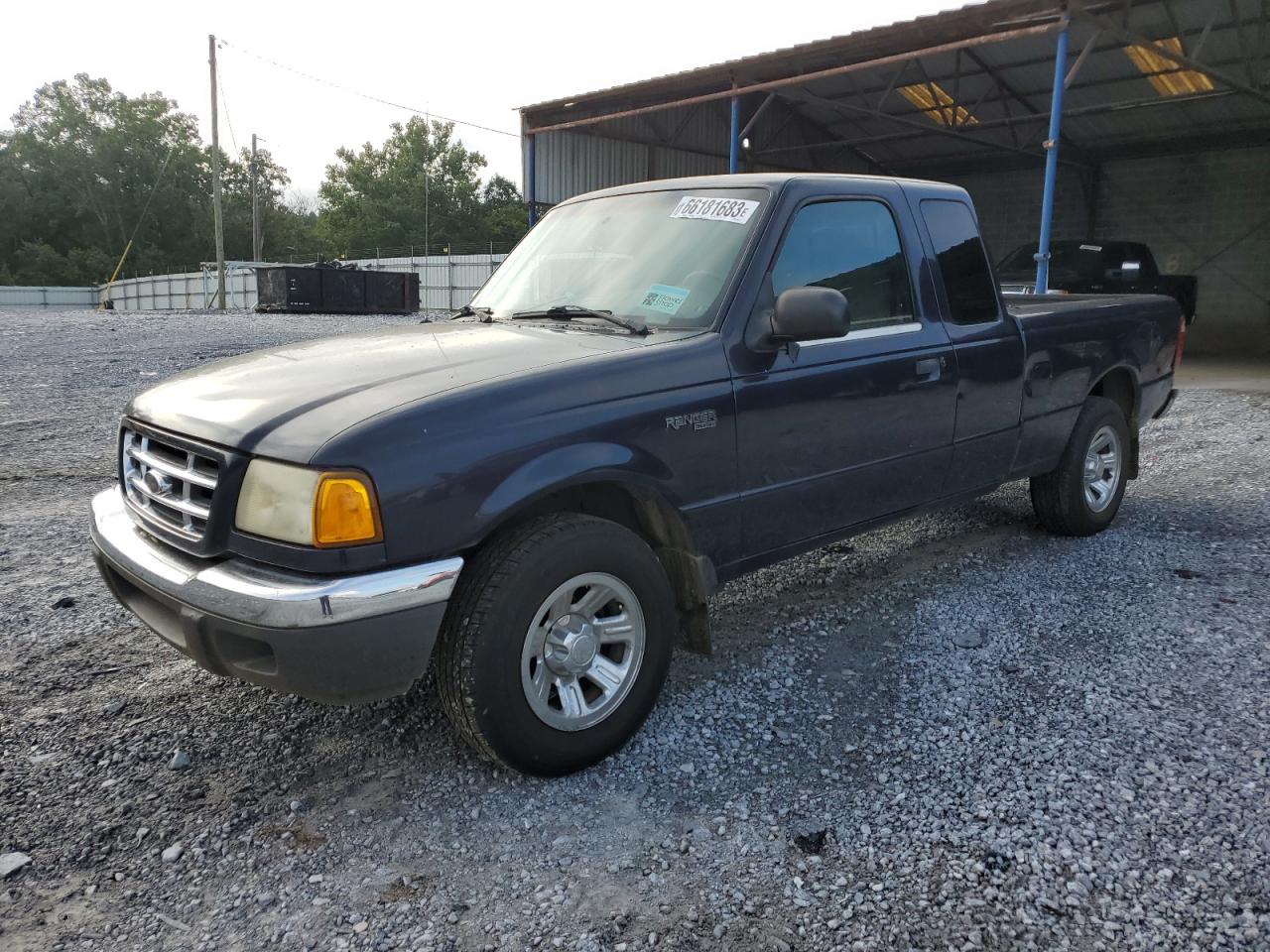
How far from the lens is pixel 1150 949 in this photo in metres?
2.04

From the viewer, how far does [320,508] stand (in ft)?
7.49

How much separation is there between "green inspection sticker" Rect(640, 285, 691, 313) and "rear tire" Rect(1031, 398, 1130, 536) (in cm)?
274

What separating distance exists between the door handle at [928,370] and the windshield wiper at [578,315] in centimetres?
129

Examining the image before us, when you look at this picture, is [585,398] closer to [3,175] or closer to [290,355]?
[290,355]

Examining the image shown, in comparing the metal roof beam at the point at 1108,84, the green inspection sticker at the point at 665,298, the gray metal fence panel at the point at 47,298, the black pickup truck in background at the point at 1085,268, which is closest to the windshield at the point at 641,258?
the green inspection sticker at the point at 665,298

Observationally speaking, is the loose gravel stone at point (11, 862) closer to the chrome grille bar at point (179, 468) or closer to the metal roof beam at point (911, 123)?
the chrome grille bar at point (179, 468)

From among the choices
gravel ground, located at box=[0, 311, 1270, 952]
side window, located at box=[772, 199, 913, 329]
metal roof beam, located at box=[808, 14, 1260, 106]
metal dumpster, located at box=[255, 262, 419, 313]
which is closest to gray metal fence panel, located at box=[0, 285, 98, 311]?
metal dumpster, located at box=[255, 262, 419, 313]

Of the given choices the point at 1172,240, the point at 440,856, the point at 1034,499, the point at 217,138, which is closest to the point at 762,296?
the point at 440,856

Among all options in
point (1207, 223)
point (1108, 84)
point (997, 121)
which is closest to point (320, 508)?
point (997, 121)

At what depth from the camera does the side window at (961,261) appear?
4043mm

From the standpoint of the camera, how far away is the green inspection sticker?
3213mm

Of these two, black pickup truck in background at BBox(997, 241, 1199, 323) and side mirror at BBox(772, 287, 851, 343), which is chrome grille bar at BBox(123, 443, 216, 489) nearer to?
side mirror at BBox(772, 287, 851, 343)

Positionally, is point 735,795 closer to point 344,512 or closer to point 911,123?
point 344,512

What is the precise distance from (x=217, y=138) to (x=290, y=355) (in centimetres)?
3069
